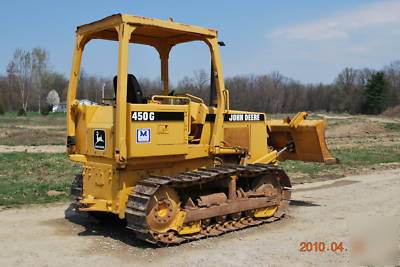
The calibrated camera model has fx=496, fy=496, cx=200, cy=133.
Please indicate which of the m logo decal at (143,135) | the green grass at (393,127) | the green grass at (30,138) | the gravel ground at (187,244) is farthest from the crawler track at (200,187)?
the green grass at (393,127)

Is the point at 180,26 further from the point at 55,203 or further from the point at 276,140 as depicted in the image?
the point at 55,203

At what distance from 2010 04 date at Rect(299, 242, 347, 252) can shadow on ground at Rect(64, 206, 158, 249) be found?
2349mm

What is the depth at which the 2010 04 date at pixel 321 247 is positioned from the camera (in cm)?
754

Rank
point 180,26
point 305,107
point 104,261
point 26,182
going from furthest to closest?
point 305,107, point 26,182, point 180,26, point 104,261

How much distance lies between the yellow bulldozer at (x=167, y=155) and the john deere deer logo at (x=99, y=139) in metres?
0.02

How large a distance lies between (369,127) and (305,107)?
61612 mm

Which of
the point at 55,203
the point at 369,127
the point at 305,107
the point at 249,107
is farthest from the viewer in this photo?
the point at 305,107

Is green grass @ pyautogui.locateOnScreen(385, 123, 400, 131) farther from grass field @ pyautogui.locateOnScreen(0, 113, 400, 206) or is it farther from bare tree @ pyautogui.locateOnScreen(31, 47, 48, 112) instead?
bare tree @ pyautogui.locateOnScreen(31, 47, 48, 112)

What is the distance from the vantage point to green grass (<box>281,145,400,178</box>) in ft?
55.0

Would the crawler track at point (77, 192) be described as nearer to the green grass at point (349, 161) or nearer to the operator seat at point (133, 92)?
the operator seat at point (133, 92)

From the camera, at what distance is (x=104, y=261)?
6.91 m

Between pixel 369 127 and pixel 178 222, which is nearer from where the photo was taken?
pixel 178 222

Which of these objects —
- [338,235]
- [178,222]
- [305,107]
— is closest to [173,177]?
[178,222]

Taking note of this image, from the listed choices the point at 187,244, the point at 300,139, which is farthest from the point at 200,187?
the point at 300,139
